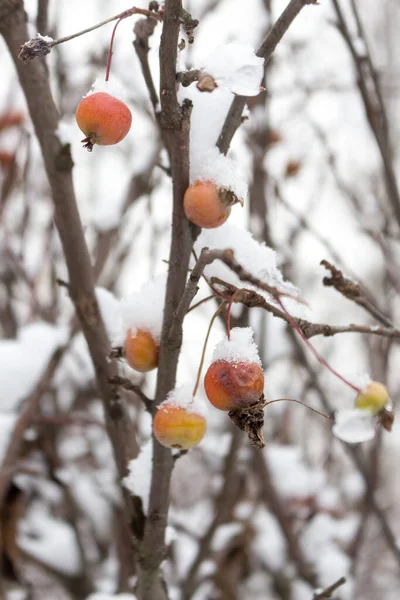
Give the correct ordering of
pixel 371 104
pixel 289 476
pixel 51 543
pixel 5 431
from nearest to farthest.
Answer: pixel 371 104 < pixel 5 431 < pixel 51 543 < pixel 289 476

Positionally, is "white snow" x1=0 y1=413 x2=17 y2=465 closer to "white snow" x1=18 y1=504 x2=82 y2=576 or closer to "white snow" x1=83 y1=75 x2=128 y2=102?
"white snow" x1=18 y1=504 x2=82 y2=576

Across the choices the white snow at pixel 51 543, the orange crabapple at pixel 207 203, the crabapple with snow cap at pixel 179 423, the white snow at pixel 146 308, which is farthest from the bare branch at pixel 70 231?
the white snow at pixel 51 543

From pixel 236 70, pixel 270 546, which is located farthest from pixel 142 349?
pixel 270 546

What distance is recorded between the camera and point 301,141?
9.85ft

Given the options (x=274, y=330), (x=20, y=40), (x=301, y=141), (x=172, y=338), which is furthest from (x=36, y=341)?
(x=301, y=141)

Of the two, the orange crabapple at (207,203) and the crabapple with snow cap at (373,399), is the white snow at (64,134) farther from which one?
the crabapple with snow cap at (373,399)

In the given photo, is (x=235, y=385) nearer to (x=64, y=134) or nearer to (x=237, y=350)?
(x=237, y=350)

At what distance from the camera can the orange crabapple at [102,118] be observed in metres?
0.63

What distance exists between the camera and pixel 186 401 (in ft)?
2.35

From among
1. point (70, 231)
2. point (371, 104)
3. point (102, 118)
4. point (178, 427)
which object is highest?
point (371, 104)

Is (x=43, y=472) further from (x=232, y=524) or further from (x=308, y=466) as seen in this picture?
(x=308, y=466)

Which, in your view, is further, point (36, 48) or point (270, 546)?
point (270, 546)

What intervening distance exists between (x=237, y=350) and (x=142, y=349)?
149mm

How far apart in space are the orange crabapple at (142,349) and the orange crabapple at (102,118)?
254 millimetres
